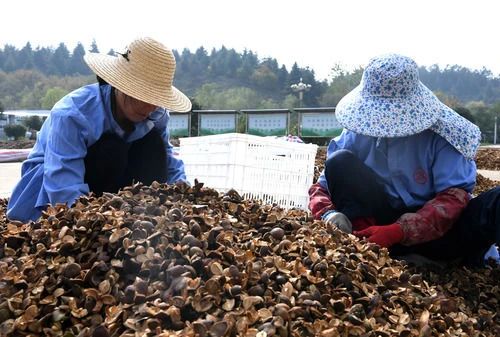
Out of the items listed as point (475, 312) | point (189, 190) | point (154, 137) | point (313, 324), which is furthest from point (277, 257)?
point (154, 137)

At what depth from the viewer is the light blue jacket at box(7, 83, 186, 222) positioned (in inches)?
81.2

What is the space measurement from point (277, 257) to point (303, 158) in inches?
94.2

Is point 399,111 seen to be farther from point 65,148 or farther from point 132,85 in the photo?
point 65,148

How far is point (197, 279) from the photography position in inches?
45.2

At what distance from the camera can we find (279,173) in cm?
356

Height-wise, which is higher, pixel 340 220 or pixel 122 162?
pixel 122 162

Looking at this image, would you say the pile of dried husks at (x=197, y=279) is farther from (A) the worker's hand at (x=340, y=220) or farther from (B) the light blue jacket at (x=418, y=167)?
(B) the light blue jacket at (x=418, y=167)

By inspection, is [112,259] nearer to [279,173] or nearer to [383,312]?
[383,312]

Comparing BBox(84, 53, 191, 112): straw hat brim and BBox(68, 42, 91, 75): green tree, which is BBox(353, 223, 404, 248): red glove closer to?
BBox(84, 53, 191, 112): straw hat brim

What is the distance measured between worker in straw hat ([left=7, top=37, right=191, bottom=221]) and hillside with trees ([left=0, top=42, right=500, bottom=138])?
52103 mm

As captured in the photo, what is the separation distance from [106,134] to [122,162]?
0.13 meters

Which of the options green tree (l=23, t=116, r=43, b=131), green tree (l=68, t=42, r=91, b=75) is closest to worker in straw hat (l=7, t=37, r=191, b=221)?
green tree (l=23, t=116, r=43, b=131)

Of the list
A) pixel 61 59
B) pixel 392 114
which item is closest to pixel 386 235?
pixel 392 114

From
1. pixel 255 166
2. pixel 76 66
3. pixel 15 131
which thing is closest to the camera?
pixel 255 166
